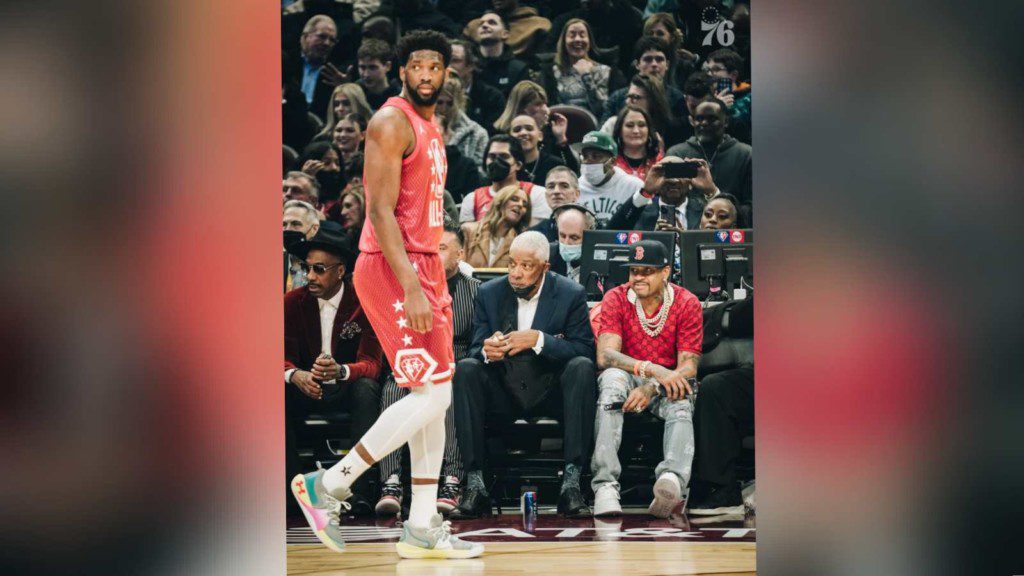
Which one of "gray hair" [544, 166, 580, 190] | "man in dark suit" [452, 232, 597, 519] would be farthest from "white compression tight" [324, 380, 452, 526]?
"gray hair" [544, 166, 580, 190]

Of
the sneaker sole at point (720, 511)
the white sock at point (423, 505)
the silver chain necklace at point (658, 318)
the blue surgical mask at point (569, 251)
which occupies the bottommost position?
the sneaker sole at point (720, 511)

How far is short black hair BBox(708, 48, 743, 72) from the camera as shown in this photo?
7.16 metres

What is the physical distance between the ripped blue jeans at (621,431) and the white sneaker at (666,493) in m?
0.05

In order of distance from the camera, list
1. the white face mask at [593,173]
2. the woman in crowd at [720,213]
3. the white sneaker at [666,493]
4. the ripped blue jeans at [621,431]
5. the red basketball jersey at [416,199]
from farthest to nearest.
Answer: the white face mask at [593,173] → the woman in crowd at [720,213] → the ripped blue jeans at [621,431] → the white sneaker at [666,493] → the red basketball jersey at [416,199]

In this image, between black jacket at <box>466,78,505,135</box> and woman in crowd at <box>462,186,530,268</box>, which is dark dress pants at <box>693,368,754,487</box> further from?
black jacket at <box>466,78,505,135</box>

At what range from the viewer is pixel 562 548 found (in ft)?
14.7

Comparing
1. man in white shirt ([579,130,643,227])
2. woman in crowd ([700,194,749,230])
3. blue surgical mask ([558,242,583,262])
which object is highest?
man in white shirt ([579,130,643,227])

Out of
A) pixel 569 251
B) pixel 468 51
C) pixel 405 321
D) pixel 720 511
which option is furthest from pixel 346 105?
pixel 405 321

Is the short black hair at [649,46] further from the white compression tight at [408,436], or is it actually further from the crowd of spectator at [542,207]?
the white compression tight at [408,436]

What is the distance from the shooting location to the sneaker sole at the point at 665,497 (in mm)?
5422
